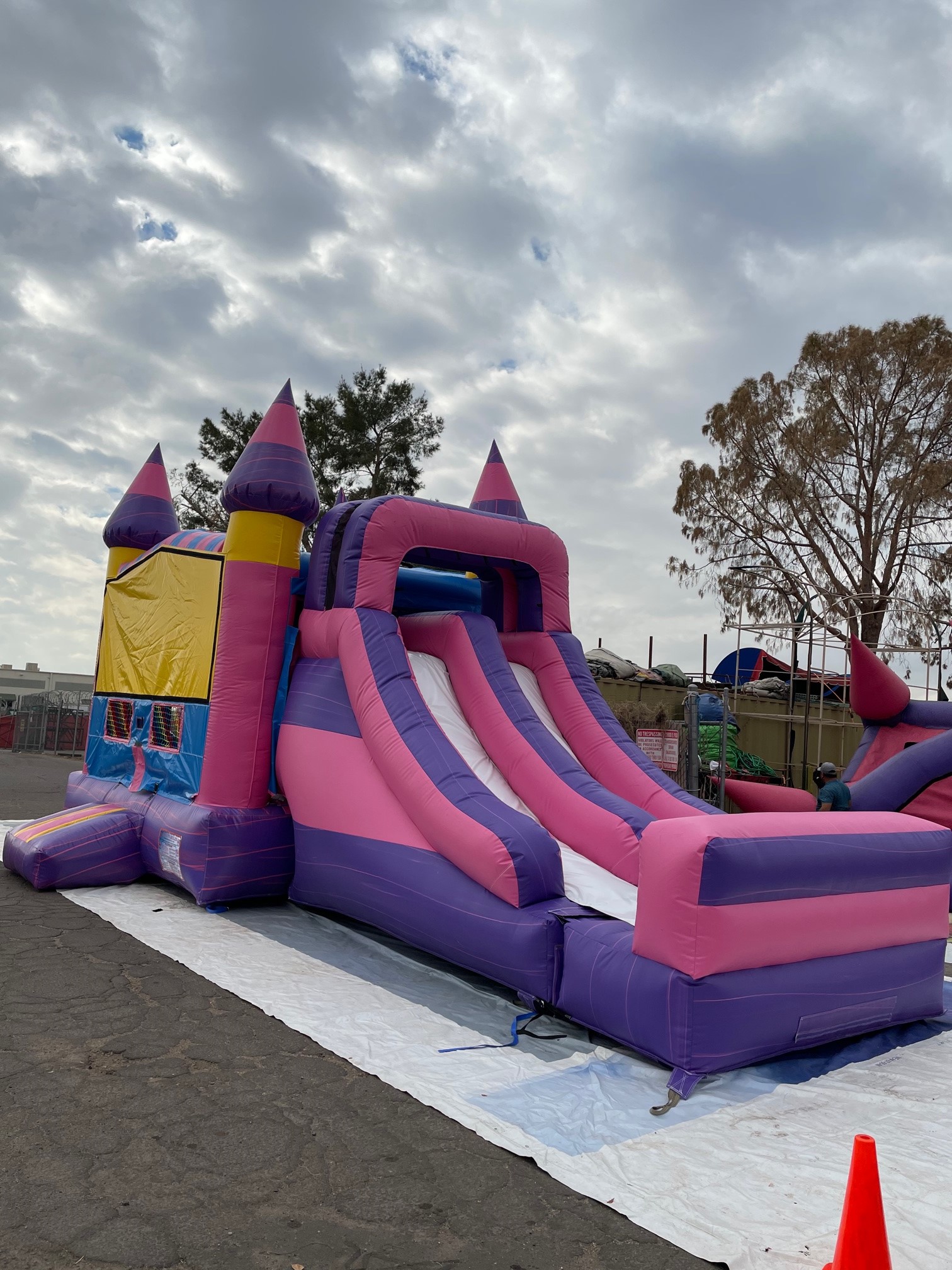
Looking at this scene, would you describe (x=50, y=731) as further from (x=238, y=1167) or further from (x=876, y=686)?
(x=238, y=1167)

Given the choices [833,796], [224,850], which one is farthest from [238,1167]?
[833,796]

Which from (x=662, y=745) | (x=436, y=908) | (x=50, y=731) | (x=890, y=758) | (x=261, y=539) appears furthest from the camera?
(x=50, y=731)

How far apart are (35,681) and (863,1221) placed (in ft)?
187

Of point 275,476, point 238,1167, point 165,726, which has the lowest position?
point 238,1167

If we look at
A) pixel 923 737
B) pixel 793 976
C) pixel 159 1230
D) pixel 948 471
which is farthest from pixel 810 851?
pixel 948 471

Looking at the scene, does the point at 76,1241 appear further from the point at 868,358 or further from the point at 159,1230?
the point at 868,358

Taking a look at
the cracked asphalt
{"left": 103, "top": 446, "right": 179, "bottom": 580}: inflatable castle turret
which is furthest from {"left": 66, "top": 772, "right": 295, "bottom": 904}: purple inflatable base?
{"left": 103, "top": 446, "right": 179, "bottom": 580}: inflatable castle turret

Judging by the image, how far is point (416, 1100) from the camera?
10.5 ft

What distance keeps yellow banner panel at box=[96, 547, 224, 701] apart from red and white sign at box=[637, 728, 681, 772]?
Answer: 4703 mm

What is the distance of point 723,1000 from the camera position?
3369 mm

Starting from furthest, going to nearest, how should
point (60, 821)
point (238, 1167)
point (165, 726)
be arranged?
1. point (165, 726)
2. point (60, 821)
3. point (238, 1167)

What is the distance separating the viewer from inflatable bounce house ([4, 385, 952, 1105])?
3512mm

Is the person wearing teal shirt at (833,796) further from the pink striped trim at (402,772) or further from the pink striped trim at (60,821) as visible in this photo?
the pink striped trim at (60,821)

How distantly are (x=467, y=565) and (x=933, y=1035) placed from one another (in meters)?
3.78
